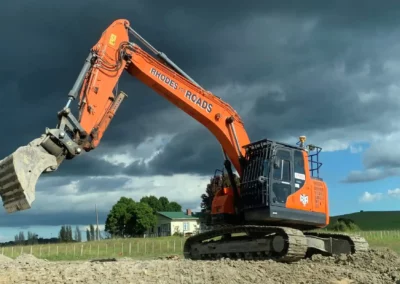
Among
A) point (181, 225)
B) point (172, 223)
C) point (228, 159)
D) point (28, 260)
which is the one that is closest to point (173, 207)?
point (181, 225)

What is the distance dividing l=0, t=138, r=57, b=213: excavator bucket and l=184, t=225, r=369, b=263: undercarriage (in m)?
5.78

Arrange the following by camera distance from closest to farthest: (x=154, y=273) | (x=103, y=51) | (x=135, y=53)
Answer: (x=154, y=273)
(x=103, y=51)
(x=135, y=53)

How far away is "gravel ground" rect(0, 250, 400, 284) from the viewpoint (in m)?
8.98

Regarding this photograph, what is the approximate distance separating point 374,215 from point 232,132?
292ft

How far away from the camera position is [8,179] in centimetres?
1082

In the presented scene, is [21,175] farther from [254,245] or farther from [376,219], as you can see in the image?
[376,219]

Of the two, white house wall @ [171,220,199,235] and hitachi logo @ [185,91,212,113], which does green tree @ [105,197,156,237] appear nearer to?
white house wall @ [171,220,199,235]

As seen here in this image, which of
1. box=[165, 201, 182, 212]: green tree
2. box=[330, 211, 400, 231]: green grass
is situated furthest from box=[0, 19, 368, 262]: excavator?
box=[165, 201, 182, 212]: green tree

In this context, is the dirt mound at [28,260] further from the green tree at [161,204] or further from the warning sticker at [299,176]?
the green tree at [161,204]

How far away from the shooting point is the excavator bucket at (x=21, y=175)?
10.6 m

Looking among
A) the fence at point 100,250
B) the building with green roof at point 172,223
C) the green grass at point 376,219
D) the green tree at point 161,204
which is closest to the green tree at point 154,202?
the green tree at point 161,204

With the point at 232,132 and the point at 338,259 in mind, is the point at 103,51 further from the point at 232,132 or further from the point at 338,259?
the point at 338,259

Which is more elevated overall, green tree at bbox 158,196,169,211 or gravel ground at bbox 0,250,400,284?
green tree at bbox 158,196,169,211

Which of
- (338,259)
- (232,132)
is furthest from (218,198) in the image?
(338,259)
